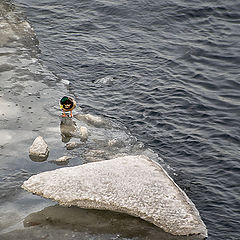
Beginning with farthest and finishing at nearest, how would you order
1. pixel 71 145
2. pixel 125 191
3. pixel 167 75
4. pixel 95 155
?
pixel 167 75 < pixel 71 145 < pixel 95 155 < pixel 125 191

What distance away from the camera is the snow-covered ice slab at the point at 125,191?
6695 mm

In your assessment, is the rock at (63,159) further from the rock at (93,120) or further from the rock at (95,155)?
the rock at (93,120)

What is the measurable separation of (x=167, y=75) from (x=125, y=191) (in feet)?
16.9

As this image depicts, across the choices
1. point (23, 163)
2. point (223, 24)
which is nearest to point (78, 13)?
point (223, 24)

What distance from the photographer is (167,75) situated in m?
11.6

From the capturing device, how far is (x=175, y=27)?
13656 mm

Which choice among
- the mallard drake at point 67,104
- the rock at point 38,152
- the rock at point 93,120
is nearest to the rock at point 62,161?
the rock at point 38,152

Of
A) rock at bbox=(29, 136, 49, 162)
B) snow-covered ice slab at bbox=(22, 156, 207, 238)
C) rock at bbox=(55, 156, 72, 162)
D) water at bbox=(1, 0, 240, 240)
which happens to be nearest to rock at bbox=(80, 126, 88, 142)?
rock at bbox=(55, 156, 72, 162)

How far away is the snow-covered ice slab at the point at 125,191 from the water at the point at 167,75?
557 millimetres

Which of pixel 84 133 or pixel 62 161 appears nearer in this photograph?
pixel 62 161

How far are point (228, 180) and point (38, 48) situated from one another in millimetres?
6324

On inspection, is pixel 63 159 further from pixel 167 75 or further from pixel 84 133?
pixel 167 75

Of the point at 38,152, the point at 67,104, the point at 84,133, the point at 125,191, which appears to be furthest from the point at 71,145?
the point at 125,191

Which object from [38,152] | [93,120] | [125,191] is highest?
[125,191]
